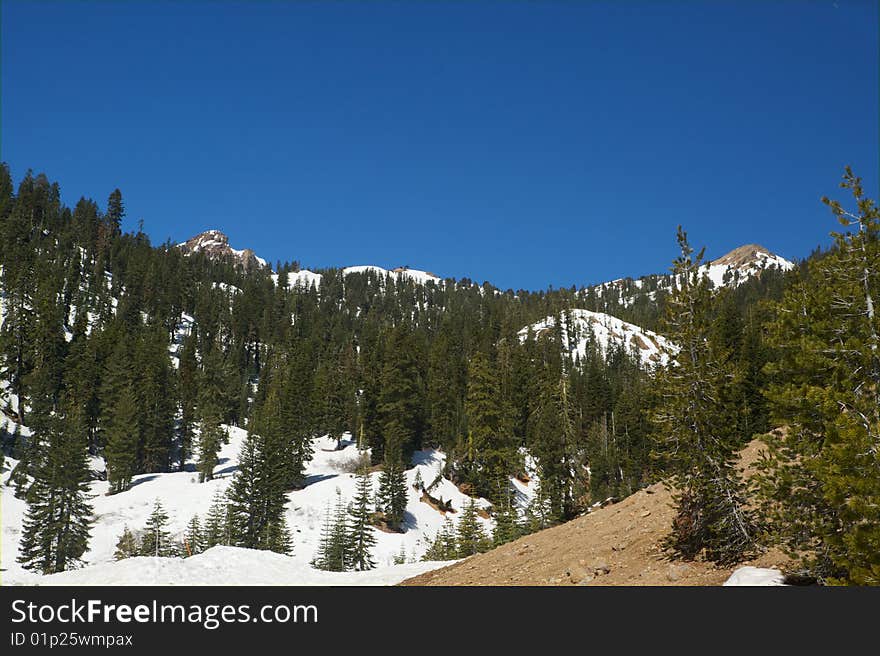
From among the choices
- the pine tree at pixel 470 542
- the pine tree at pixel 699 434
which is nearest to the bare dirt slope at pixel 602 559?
the pine tree at pixel 699 434

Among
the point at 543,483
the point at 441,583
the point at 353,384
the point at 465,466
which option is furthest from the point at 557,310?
the point at 441,583

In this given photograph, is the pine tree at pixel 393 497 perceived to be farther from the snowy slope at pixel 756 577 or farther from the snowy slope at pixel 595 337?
the snowy slope at pixel 595 337

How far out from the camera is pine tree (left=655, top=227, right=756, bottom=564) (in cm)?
1489

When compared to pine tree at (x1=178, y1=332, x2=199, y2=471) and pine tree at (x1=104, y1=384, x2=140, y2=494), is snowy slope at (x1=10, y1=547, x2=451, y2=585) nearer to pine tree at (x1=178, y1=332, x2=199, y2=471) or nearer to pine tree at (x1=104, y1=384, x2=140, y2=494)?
pine tree at (x1=104, y1=384, x2=140, y2=494)

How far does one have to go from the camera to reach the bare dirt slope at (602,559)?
14508mm

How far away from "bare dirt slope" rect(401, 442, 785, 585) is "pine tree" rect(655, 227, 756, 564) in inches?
28.4

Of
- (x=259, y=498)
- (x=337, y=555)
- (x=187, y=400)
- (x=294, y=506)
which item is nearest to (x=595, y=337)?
(x=187, y=400)

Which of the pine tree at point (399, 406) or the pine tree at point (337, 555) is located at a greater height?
the pine tree at point (399, 406)

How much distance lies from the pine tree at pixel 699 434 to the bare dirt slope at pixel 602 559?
722 mm

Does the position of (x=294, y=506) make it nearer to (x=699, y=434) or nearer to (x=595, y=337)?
(x=699, y=434)

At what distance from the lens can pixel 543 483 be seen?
4181cm

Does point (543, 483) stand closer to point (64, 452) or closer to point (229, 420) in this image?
point (64, 452)

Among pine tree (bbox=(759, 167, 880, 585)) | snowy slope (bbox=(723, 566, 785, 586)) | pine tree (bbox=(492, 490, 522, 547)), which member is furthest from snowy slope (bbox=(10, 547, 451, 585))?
pine tree (bbox=(492, 490, 522, 547))
